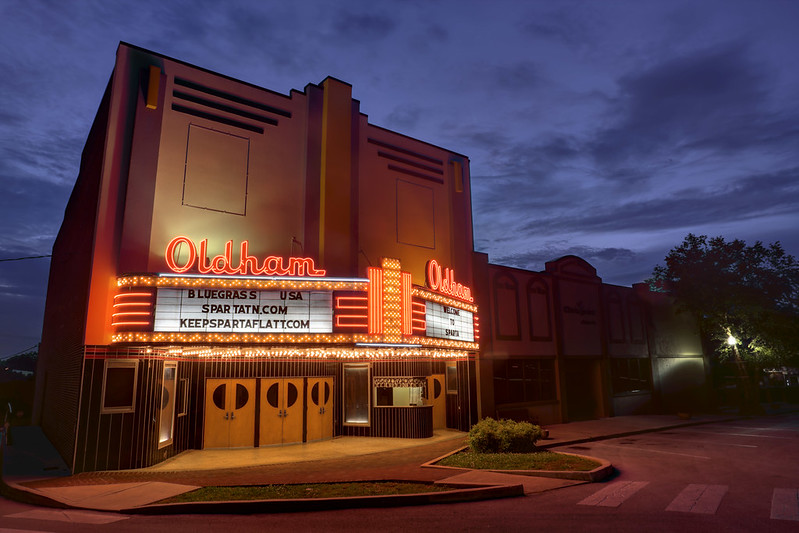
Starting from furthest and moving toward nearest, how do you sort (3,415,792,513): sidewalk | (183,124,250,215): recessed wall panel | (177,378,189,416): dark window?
(177,378,189,416): dark window < (183,124,250,215): recessed wall panel < (3,415,792,513): sidewalk

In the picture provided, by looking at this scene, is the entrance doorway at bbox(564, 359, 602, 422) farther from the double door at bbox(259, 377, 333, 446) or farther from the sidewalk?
the double door at bbox(259, 377, 333, 446)

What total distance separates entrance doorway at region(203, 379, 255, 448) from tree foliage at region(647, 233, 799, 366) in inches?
1045

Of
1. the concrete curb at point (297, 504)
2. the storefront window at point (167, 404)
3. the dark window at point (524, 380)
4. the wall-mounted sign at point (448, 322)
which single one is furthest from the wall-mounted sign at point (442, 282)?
the storefront window at point (167, 404)

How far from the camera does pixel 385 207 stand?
21.3 m

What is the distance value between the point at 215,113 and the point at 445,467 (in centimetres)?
1368

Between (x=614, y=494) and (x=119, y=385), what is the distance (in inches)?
499

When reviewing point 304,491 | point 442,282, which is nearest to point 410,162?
point 442,282

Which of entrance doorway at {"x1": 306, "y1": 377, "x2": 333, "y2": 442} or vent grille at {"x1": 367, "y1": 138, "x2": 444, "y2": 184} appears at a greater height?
vent grille at {"x1": 367, "y1": 138, "x2": 444, "y2": 184}

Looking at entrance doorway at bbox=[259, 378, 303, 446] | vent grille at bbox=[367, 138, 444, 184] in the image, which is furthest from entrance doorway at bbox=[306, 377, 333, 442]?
vent grille at bbox=[367, 138, 444, 184]

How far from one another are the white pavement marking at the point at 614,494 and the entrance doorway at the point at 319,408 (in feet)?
38.0

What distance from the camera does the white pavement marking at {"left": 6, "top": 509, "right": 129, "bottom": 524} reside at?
30.2 feet

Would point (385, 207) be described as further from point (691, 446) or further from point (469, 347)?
point (691, 446)

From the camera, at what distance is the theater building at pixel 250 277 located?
45.8 feet

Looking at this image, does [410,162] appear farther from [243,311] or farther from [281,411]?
[281,411]
